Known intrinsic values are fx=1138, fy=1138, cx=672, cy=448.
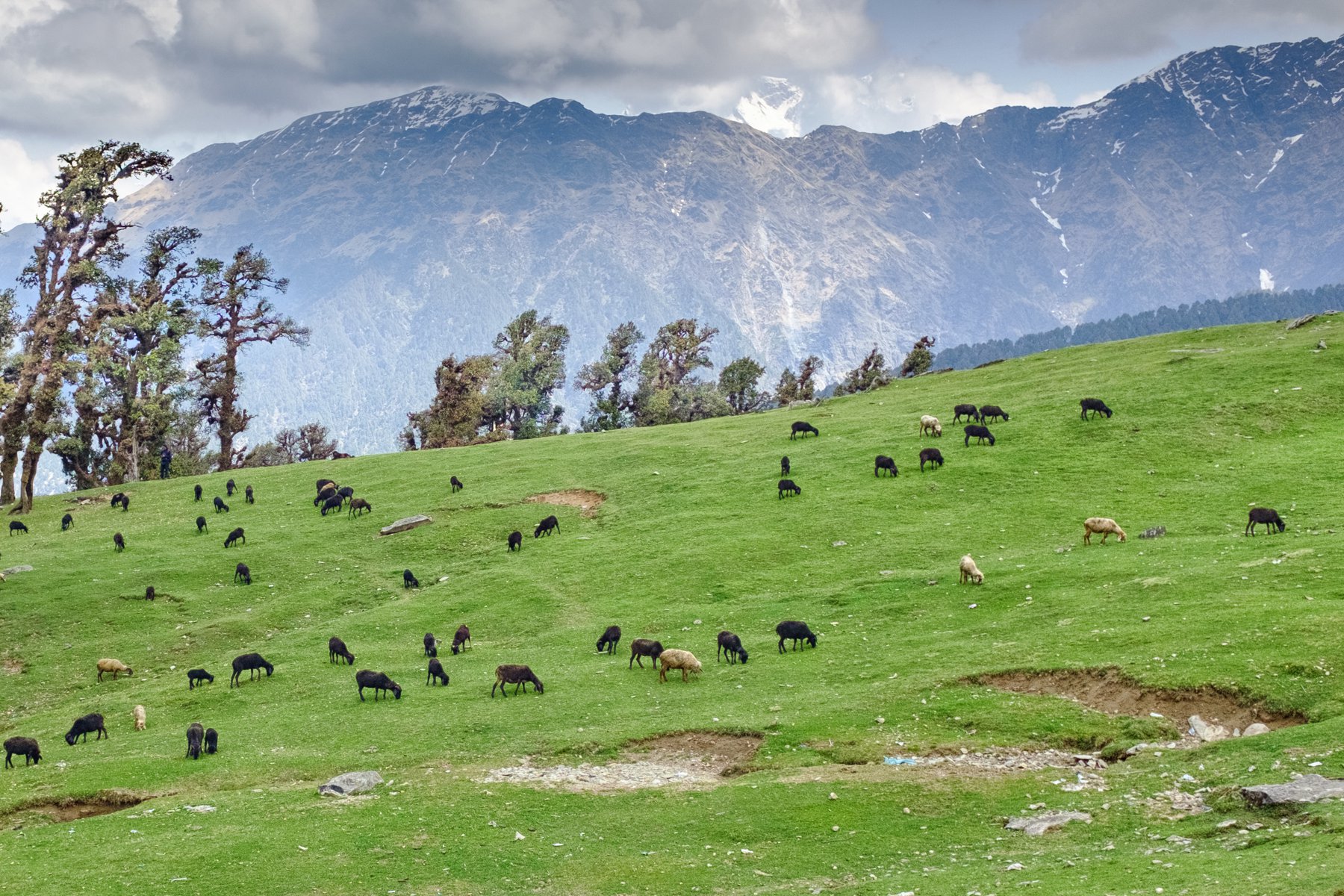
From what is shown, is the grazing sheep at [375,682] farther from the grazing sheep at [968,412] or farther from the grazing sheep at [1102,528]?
the grazing sheep at [968,412]

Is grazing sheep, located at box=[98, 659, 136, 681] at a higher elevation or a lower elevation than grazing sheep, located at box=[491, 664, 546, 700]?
higher

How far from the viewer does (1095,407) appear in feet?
182

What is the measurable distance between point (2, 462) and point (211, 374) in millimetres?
21169

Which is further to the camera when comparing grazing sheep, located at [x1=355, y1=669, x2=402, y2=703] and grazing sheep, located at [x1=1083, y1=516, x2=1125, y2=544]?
grazing sheep, located at [x1=1083, y1=516, x2=1125, y2=544]

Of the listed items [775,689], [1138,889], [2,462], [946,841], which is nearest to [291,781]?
[775,689]

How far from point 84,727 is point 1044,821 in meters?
26.0

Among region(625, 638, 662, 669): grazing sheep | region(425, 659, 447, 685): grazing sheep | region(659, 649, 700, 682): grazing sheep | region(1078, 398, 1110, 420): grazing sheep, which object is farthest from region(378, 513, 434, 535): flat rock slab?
region(1078, 398, 1110, 420): grazing sheep

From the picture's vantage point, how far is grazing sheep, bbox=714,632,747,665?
33.8 meters

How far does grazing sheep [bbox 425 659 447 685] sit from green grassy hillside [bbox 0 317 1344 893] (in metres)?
1.11

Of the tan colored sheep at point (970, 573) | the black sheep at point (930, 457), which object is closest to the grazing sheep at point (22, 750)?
the tan colored sheep at point (970, 573)

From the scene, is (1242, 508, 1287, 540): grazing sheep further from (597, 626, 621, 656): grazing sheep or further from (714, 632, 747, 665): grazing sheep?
(597, 626, 621, 656): grazing sheep

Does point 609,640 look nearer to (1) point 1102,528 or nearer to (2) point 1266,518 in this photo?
(1) point 1102,528

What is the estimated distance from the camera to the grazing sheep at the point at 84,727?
105 ft

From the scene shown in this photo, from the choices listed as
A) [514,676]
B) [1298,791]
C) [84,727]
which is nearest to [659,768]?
[514,676]
